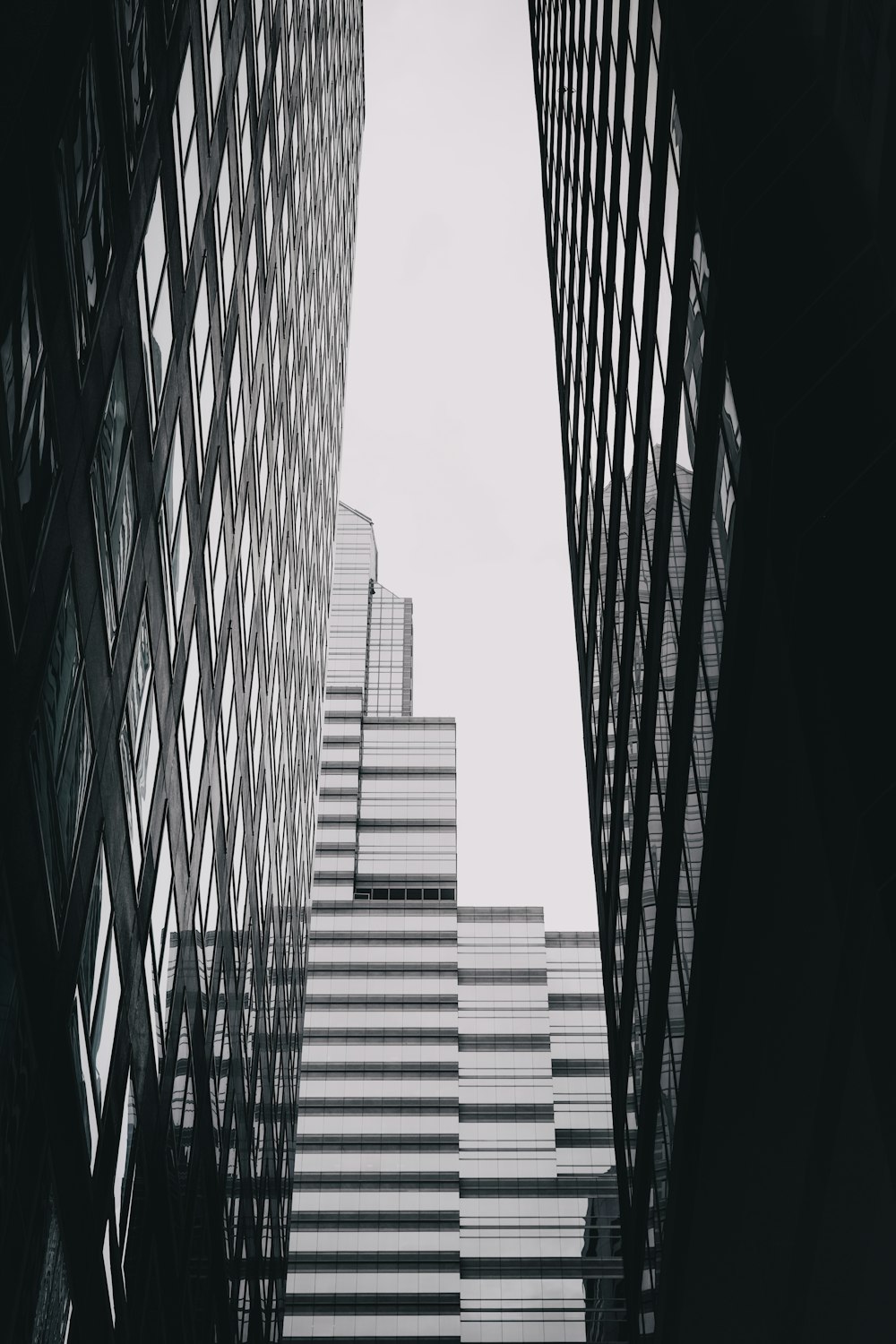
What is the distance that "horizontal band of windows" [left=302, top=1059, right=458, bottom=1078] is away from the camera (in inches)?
4464

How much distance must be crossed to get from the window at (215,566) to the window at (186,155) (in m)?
7.15

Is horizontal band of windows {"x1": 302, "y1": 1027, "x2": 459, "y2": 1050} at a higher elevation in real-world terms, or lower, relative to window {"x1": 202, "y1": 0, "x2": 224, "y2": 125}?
lower

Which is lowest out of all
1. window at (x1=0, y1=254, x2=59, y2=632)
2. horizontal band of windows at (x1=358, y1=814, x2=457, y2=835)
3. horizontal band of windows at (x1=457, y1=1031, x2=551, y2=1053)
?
horizontal band of windows at (x1=457, y1=1031, x2=551, y2=1053)

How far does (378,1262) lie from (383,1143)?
9.76 metres

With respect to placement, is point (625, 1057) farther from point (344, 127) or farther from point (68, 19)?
point (344, 127)

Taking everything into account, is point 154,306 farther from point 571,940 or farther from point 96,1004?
point 571,940

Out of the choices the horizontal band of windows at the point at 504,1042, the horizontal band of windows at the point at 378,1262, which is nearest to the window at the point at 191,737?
the horizontal band of windows at the point at 378,1262

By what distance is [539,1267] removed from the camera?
103562 millimetres

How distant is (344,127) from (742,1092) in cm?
6673

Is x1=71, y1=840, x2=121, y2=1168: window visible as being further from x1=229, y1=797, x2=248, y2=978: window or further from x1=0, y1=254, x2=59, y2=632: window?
x1=229, y1=797, x2=248, y2=978: window

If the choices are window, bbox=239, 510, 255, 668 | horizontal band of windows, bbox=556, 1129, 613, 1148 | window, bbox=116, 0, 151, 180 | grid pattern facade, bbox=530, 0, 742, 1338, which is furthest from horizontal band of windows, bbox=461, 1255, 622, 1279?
window, bbox=116, 0, 151, 180

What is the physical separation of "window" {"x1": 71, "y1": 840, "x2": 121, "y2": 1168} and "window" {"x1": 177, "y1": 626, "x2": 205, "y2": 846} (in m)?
7.51

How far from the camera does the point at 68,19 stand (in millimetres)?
17703

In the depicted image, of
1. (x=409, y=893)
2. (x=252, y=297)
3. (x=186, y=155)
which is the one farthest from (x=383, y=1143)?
(x=186, y=155)
